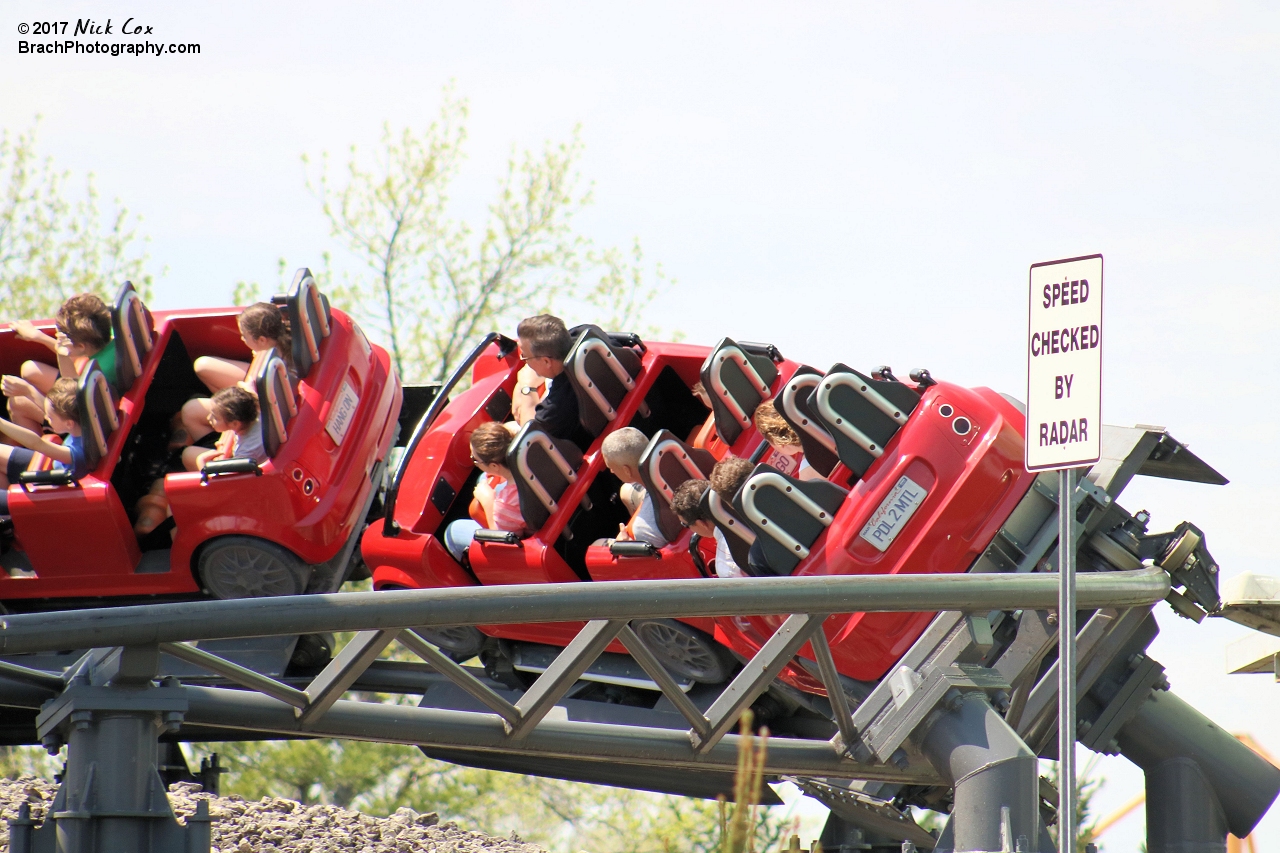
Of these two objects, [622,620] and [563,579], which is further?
[563,579]

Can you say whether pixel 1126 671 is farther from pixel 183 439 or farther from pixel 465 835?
pixel 183 439

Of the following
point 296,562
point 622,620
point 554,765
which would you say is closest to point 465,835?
point 554,765

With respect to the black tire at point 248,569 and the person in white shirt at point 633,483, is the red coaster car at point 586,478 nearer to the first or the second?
the person in white shirt at point 633,483

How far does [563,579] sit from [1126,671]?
238 cm

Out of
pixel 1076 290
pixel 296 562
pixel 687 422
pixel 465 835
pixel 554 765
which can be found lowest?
pixel 465 835

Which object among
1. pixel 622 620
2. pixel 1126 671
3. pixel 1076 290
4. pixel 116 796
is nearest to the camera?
pixel 1076 290

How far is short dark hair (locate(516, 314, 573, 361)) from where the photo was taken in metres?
6.85

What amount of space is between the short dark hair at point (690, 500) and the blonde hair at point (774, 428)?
0.40m

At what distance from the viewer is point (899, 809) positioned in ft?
21.5

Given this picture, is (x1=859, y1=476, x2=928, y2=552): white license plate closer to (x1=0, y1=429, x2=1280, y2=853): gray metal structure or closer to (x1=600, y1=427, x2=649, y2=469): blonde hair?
(x1=0, y1=429, x2=1280, y2=853): gray metal structure

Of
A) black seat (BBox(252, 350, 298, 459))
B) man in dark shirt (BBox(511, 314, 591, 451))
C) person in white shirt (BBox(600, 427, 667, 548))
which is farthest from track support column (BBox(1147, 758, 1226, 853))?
black seat (BBox(252, 350, 298, 459))

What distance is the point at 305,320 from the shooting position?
7.06 m

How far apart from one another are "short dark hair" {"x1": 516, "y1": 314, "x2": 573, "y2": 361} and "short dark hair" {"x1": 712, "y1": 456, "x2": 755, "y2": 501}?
1.27 metres

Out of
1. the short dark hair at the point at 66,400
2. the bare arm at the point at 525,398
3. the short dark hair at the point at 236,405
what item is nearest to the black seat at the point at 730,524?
the bare arm at the point at 525,398
